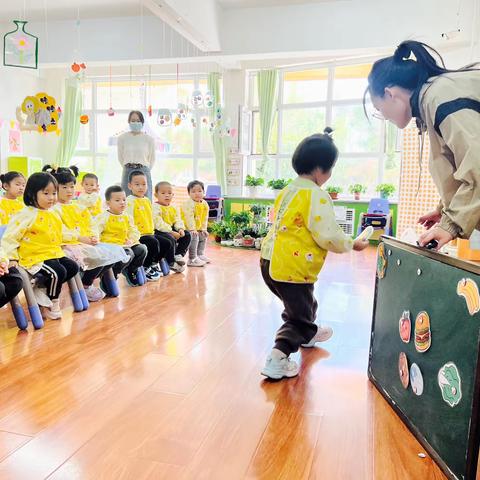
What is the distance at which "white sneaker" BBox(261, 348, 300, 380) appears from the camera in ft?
6.95

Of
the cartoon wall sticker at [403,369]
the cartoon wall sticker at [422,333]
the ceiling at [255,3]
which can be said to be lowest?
the cartoon wall sticker at [403,369]

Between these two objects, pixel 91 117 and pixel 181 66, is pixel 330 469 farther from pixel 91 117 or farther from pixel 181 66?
pixel 91 117

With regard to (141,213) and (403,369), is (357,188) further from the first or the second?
(403,369)

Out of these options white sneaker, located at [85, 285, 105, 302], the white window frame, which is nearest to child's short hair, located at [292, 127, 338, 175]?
white sneaker, located at [85, 285, 105, 302]

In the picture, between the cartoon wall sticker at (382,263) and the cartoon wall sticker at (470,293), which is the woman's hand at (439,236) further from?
the cartoon wall sticker at (382,263)

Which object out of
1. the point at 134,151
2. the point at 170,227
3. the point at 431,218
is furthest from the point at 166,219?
the point at 431,218

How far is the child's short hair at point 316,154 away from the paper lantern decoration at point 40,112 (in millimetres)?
3958

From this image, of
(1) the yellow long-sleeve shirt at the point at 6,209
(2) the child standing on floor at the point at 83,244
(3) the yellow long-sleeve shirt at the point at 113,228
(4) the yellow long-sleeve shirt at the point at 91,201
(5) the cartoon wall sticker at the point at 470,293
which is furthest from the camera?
(4) the yellow long-sleeve shirt at the point at 91,201

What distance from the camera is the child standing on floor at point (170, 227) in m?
4.54

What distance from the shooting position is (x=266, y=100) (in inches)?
343

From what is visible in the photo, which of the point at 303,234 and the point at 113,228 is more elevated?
the point at 303,234

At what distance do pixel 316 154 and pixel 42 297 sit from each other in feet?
6.42

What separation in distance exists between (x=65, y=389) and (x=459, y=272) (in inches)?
63.3

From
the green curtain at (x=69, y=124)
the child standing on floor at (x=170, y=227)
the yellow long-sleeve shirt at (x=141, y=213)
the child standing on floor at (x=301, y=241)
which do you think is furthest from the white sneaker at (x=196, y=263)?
the green curtain at (x=69, y=124)
